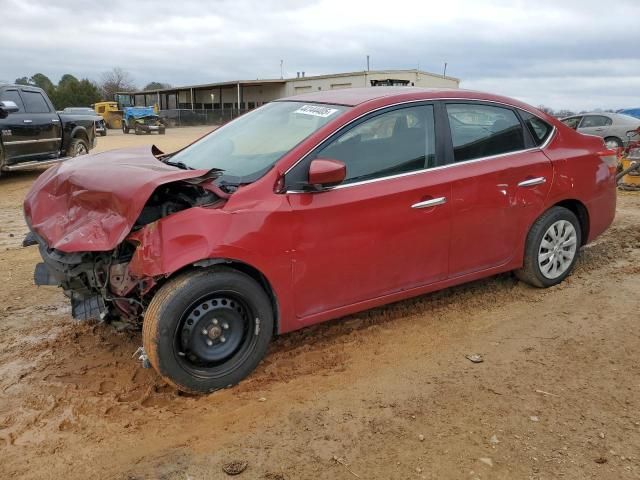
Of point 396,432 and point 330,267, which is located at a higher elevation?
point 330,267

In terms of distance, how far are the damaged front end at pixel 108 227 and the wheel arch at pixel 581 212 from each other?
3149 mm

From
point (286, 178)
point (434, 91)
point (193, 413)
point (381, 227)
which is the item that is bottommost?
point (193, 413)

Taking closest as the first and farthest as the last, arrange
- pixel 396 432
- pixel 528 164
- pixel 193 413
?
pixel 396 432 → pixel 193 413 → pixel 528 164

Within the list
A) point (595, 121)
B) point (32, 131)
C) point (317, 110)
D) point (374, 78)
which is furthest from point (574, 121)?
point (374, 78)

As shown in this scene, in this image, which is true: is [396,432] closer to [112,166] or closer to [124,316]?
[124,316]

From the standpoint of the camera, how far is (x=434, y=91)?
4230 mm

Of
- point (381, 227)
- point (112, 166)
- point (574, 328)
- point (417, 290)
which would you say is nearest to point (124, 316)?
point (112, 166)

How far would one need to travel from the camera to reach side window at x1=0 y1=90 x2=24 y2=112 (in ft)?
36.2

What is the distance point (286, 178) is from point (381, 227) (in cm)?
73

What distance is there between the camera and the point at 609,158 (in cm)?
502

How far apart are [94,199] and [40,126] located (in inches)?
379

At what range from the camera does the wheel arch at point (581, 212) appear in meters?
4.83

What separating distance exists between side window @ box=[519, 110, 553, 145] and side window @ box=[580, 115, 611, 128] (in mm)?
Result: 13807

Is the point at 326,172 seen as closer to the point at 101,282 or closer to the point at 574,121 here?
the point at 101,282
